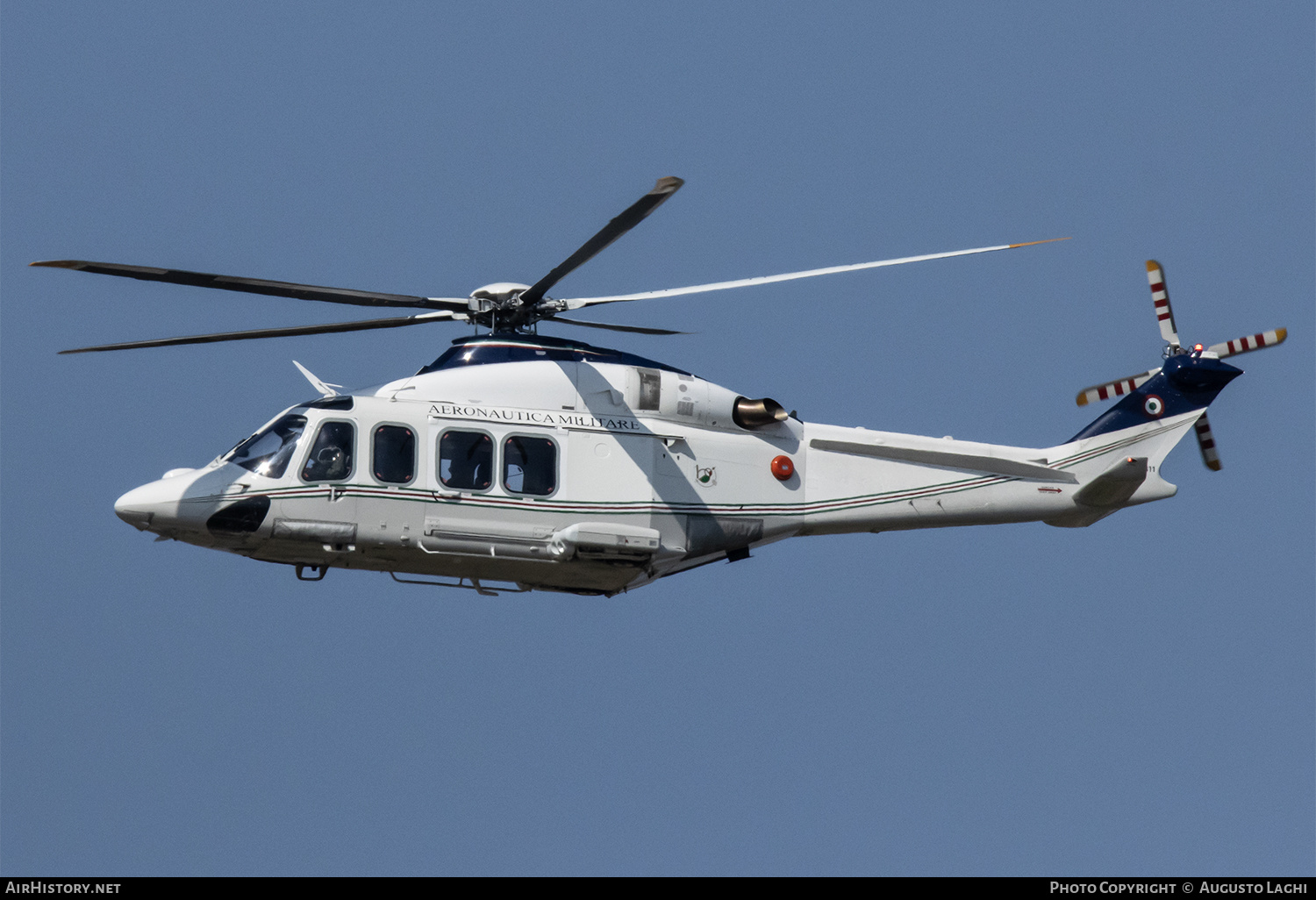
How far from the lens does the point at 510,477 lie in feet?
54.3

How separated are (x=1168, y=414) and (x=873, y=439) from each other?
4.37m

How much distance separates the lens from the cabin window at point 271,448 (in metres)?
16.0

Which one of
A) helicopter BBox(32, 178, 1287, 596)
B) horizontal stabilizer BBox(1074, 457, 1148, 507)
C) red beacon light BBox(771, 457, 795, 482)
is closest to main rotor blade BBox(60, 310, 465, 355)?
helicopter BBox(32, 178, 1287, 596)

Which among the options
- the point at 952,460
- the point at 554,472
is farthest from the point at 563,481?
the point at 952,460

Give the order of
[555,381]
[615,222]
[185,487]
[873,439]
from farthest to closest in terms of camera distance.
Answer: [873,439], [555,381], [185,487], [615,222]

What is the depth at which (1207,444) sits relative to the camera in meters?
19.8

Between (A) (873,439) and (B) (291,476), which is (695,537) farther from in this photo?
(B) (291,476)

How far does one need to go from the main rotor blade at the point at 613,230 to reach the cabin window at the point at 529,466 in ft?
5.37

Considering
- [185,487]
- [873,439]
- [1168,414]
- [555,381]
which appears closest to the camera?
[185,487]

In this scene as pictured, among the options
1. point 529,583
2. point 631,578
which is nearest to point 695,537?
point 631,578

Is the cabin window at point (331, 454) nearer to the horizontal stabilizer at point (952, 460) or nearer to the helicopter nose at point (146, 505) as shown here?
the helicopter nose at point (146, 505)

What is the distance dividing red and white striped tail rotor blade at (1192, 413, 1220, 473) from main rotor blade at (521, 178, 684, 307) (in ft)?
29.3

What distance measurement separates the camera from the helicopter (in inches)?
628

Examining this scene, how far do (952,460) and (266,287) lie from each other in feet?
26.9
